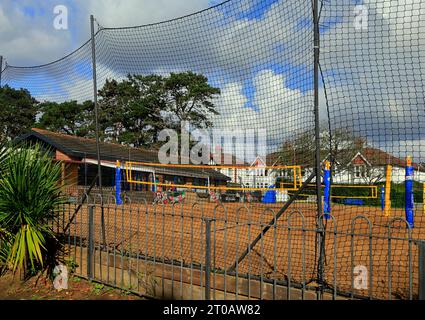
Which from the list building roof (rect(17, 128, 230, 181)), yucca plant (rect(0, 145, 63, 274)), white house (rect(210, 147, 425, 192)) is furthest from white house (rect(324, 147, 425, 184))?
building roof (rect(17, 128, 230, 181))

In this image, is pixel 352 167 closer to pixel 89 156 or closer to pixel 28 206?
pixel 28 206

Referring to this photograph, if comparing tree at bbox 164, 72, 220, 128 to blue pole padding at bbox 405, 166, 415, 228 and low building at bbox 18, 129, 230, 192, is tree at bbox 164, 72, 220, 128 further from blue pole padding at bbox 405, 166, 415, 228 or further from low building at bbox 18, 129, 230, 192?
low building at bbox 18, 129, 230, 192

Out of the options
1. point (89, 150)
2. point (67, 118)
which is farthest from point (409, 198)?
point (67, 118)

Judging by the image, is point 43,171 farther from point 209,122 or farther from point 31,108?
point 31,108

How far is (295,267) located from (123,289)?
2.10 m

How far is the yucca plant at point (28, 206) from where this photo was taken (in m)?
4.67

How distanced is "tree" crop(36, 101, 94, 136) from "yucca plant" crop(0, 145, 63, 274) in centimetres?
2602

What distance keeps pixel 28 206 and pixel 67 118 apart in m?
28.5

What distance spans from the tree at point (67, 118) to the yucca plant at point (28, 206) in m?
26.0

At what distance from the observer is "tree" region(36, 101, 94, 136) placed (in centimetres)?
3042

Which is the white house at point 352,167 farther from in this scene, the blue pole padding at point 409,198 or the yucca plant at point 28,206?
the yucca plant at point 28,206

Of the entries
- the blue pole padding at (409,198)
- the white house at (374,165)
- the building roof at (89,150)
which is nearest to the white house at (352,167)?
the white house at (374,165)
